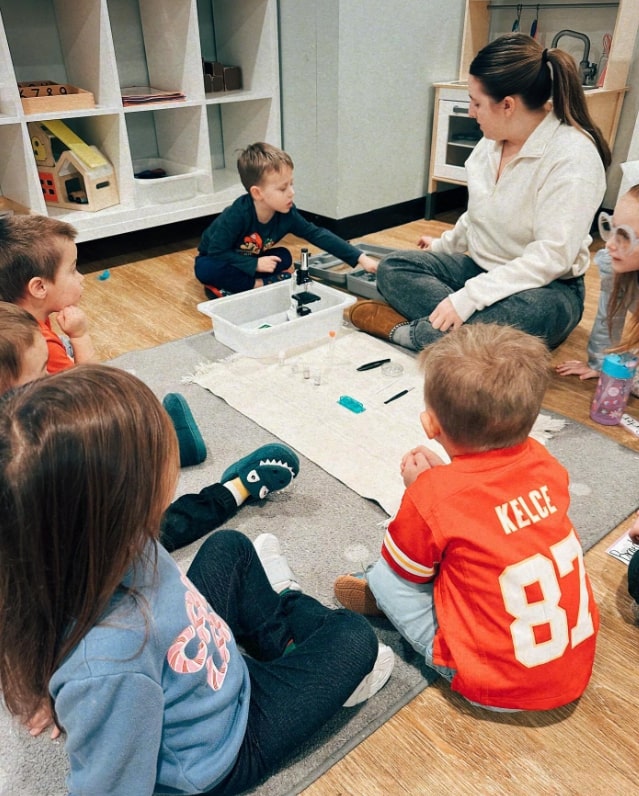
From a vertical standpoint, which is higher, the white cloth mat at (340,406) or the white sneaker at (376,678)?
the white sneaker at (376,678)

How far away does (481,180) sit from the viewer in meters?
1.89

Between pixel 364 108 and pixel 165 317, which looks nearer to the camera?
pixel 165 317

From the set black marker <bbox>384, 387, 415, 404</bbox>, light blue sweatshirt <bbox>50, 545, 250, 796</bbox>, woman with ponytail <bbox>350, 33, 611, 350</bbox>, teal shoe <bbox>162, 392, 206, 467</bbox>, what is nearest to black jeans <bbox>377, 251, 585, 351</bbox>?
woman with ponytail <bbox>350, 33, 611, 350</bbox>

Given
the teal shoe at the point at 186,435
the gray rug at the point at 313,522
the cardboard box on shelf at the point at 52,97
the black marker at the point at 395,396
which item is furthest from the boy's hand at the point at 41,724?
the cardboard box on shelf at the point at 52,97

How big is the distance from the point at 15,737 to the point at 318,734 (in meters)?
0.44

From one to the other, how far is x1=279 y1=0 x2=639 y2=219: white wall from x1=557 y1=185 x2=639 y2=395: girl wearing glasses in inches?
46.9

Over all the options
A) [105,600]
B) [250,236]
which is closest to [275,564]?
[105,600]

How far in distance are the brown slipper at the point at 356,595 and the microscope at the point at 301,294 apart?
110 centimetres

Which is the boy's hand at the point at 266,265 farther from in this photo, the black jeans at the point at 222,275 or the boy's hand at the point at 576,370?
the boy's hand at the point at 576,370

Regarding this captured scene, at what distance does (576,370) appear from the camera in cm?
180

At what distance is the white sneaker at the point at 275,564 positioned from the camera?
3.54 ft

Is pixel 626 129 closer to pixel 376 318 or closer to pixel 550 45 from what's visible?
pixel 550 45

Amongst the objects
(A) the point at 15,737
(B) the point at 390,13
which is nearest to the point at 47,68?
(B) the point at 390,13

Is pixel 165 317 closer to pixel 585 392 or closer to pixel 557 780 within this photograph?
pixel 585 392
